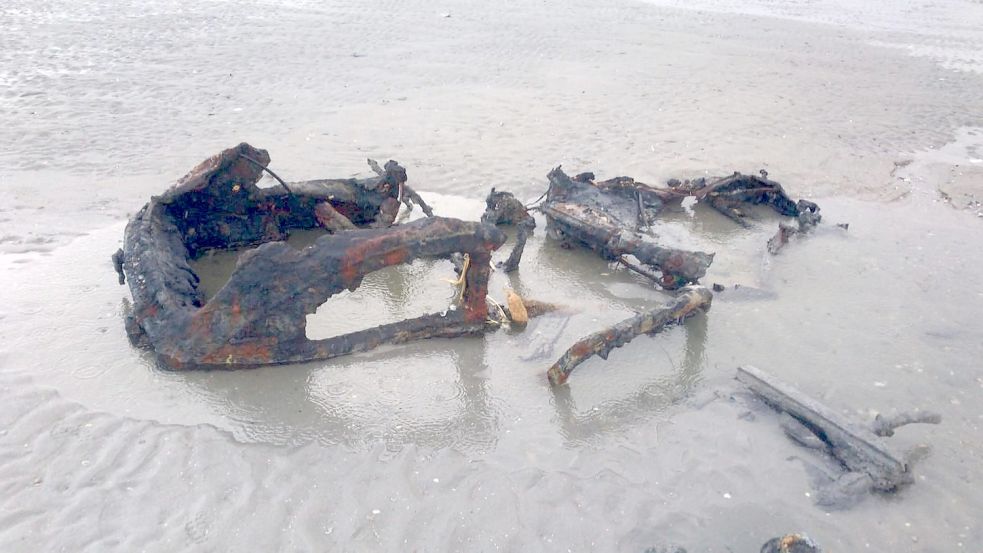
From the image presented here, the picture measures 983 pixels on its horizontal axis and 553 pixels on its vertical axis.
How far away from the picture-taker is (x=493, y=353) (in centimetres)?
467

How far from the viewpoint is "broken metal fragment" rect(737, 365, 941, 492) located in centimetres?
354

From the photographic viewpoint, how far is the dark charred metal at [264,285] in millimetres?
4074

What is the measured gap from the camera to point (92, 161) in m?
8.23

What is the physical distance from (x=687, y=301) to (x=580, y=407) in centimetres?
126

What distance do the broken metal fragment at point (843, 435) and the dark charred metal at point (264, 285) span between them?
6.71ft

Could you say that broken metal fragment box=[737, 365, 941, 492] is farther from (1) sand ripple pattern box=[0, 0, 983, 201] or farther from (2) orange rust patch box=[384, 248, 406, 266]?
(1) sand ripple pattern box=[0, 0, 983, 201]

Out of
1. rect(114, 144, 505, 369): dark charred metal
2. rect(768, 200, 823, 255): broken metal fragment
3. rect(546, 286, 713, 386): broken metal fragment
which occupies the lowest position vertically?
rect(768, 200, 823, 255): broken metal fragment

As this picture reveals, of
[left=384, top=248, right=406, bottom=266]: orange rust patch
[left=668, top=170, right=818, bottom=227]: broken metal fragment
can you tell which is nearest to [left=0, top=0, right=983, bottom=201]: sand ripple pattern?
[left=668, top=170, right=818, bottom=227]: broken metal fragment

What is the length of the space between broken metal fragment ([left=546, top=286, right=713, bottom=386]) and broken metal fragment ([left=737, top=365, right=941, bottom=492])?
727 mm

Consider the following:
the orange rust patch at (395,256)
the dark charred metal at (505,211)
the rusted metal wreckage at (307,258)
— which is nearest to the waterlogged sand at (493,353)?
the rusted metal wreckage at (307,258)

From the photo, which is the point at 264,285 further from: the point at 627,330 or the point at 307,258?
the point at 627,330

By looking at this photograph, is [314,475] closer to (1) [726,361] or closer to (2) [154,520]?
(2) [154,520]

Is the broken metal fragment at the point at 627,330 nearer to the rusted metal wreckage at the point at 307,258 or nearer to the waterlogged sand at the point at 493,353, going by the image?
the rusted metal wreckage at the point at 307,258

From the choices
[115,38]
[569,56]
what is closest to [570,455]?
[569,56]
